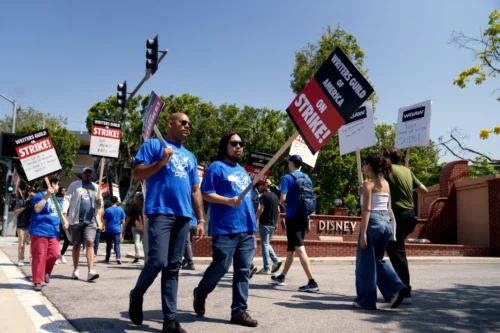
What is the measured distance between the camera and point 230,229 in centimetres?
475

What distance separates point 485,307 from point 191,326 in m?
3.58

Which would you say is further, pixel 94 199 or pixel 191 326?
pixel 94 199

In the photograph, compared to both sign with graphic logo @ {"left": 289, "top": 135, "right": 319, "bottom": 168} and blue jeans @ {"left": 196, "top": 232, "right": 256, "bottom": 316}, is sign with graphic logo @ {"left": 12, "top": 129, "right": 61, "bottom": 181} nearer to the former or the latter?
sign with graphic logo @ {"left": 289, "top": 135, "right": 319, "bottom": 168}

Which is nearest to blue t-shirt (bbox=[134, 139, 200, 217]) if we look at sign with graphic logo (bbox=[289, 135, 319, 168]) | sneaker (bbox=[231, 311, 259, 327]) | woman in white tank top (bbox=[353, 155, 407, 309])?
sneaker (bbox=[231, 311, 259, 327])

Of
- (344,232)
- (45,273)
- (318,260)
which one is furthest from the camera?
(344,232)

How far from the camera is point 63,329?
4.36 meters

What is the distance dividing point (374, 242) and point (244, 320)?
1.93 m

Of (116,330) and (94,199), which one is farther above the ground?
(94,199)

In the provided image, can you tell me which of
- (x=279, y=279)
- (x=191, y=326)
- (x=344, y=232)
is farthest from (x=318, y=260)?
(x=191, y=326)

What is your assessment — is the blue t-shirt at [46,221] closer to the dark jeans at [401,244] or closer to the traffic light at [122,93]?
the dark jeans at [401,244]

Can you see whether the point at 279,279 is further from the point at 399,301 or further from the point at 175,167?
the point at 175,167

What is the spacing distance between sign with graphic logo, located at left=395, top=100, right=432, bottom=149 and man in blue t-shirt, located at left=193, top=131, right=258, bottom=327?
423 centimetres

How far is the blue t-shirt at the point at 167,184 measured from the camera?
14.4ft

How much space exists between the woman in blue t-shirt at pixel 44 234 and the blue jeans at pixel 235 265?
3324 millimetres
